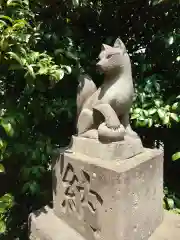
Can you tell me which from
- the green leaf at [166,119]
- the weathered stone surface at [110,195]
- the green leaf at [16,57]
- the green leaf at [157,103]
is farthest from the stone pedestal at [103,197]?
the green leaf at [16,57]

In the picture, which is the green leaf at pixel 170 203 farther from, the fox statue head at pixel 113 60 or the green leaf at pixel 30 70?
the green leaf at pixel 30 70

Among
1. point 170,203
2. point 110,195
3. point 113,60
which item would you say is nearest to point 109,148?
point 110,195

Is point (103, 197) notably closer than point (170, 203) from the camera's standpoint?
Yes

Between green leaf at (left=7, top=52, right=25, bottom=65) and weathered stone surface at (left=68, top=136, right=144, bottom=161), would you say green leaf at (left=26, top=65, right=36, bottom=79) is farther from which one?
weathered stone surface at (left=68, top=136, right=144, bottom=161)

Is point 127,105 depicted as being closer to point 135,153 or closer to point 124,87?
point 124,87

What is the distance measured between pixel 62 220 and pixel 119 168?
Result: 499 millimetres

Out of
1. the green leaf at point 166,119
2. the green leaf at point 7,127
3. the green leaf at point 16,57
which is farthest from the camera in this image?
the green leaf at point 166,119

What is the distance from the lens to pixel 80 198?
1.38 m

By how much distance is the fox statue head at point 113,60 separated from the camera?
128cm

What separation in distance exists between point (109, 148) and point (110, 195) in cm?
20

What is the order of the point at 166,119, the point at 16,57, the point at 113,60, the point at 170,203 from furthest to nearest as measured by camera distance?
the point at 170,203, the point at 166,119, the point at 113,60, the point at 16,57

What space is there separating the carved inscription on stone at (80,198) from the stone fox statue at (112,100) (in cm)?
19

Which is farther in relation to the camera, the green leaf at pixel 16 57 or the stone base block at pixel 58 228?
the stone base block at pixel 58 228

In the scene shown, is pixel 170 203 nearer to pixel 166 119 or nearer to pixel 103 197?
pixel 166 119
